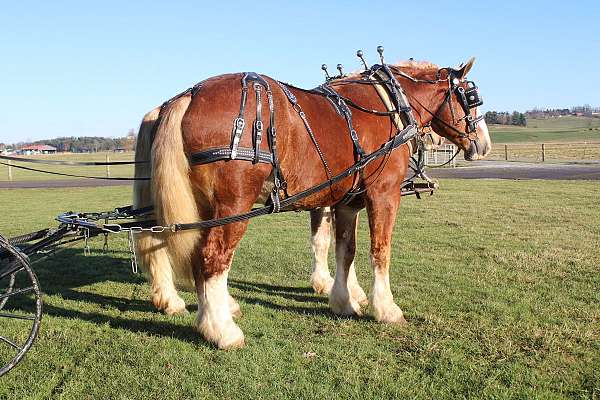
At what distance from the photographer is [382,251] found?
5.59m

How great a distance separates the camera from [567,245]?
9281mm

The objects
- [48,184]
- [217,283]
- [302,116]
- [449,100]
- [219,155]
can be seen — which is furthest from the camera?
[48,184]

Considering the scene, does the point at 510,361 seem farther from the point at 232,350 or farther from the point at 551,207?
the point at 551,207

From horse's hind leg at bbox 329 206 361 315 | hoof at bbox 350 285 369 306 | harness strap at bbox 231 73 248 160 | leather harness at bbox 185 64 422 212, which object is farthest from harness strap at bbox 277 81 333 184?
hoof at bbox 350 285 369 306

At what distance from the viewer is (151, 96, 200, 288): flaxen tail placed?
4473 mm

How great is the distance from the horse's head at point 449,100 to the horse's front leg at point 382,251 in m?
1.23

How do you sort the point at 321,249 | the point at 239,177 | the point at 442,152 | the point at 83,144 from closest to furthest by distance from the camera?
the point at 239,177 < the point at 321,249 < the point at 442,152 < the point at 83,144

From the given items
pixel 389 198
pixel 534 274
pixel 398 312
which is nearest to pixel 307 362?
pixel 398 312

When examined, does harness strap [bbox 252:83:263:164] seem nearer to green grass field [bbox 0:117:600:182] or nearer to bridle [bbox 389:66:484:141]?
bridle [bbox 389:66:484:141]

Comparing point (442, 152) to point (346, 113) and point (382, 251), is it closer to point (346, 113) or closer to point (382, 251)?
point (382, 251)

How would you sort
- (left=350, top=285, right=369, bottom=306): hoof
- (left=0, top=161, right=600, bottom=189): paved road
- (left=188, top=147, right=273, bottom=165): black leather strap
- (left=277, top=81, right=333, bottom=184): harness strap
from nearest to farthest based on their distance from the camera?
1. (left=188, top=147, right=273, bottom=165): black leather strap
2. (left=277, top=81, right=333, bottom=184): harness strap
3. (left=350, top=285, right=369, bottom=306): hoof
4. (left=0, top=161, right=600, bottom=189): paved road

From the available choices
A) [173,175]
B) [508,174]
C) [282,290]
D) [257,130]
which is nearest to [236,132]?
[257,130]

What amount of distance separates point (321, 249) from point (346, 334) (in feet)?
6.79

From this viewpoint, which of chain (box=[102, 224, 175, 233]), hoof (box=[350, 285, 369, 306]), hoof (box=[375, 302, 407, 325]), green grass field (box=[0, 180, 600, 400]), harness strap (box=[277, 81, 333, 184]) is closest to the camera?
green grass field (box=[0, 180, 600, 400])
